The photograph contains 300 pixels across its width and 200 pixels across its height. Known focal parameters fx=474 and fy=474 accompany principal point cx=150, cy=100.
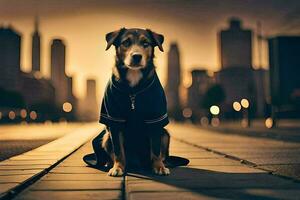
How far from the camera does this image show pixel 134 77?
20.9 feet

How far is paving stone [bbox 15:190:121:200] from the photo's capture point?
450 centimetres

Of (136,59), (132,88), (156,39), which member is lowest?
(132,88)

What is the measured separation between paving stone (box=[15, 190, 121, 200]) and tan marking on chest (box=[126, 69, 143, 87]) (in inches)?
75.2

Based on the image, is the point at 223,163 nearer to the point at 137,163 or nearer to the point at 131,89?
the point at 137,163

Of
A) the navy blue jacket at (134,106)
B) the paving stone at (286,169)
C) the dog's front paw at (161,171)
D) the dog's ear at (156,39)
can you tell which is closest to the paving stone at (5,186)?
the navy blue jacket at (134,106)

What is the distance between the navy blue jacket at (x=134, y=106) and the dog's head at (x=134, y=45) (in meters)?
0.32

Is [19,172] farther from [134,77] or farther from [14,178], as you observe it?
[134,77]

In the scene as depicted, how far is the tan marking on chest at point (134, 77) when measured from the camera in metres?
6.35

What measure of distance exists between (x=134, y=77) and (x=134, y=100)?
31 centimetres

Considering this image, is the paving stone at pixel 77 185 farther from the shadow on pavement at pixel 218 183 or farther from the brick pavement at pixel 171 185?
the shadow on pavement at pixel 218 183

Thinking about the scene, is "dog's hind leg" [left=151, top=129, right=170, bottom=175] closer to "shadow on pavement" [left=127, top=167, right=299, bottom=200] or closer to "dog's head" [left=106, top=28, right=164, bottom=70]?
"shadow on pavement" [left=127, top=167, right=299, bottom=200]

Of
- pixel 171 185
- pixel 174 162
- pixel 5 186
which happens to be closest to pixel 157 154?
pixel 174 162

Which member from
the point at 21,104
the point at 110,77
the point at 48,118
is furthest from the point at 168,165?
the point at 21,104

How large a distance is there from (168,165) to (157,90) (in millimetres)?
1389
